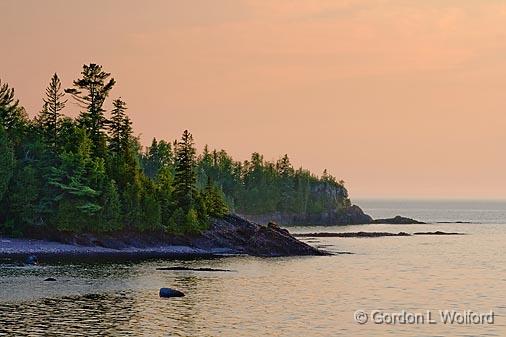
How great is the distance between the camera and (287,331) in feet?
218

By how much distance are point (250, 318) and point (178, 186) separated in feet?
279

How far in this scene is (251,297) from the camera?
8638 centimetres

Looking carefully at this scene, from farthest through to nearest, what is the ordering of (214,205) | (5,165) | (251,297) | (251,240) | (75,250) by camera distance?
(214,205) < (251,240) < (5,165) < (75,250) < (251,297)

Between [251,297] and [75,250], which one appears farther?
[75,250]

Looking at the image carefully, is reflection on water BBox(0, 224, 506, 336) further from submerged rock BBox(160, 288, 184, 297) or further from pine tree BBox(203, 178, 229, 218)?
pine tree BBox(203, 178, 229, 218)

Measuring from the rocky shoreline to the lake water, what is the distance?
8.71m

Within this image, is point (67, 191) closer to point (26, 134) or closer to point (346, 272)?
point (26, 134)

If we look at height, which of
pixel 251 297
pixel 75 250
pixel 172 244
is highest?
pixel 172 244

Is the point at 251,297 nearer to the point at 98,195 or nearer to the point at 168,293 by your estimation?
the point at 168,293

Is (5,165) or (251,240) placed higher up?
(5,165)

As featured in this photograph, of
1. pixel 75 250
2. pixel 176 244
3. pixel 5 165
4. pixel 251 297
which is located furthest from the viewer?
pixel 176 244

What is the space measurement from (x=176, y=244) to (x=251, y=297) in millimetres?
58122

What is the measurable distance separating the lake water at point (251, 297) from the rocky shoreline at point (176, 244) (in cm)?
871

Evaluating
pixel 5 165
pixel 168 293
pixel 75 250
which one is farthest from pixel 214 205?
pixel 168 293
